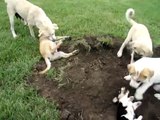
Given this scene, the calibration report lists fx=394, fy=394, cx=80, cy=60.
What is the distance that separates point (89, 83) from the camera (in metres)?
6.30

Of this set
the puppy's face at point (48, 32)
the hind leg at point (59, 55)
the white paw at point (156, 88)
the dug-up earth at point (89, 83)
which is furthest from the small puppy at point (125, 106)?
the puppy's face at point (48, 32)

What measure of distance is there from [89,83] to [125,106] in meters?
0.82

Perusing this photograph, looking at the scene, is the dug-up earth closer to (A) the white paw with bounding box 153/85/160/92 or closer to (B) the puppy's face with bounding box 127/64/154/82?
(A) the white paw with bounding box 153/85/160/92

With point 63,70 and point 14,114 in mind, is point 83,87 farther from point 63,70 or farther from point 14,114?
point 14,114

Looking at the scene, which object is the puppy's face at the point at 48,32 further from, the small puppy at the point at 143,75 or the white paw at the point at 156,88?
the white paw at the point at 156,88

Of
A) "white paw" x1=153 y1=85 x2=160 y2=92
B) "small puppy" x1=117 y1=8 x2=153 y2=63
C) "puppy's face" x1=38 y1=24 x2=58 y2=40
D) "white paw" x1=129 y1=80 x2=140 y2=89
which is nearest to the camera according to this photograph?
"white paw" x1=129 y1=80 x2=140 y2=89

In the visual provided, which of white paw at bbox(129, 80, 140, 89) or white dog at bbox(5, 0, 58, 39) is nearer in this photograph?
white paw at bbox(129, 80, 140, 89)

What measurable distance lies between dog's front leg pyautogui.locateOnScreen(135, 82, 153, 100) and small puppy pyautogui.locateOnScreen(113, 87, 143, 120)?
11cm

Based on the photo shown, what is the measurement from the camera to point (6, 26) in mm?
9039

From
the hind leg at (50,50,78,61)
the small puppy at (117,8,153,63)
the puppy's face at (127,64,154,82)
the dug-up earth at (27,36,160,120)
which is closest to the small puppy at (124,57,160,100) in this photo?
the puppy's face at (127,64,154,82)

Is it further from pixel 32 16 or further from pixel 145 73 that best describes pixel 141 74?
pixel 32 16

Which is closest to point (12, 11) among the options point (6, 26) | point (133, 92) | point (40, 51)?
point (6, 26)

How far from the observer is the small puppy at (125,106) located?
18.3ft

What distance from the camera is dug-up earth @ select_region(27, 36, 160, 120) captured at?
5.79m
